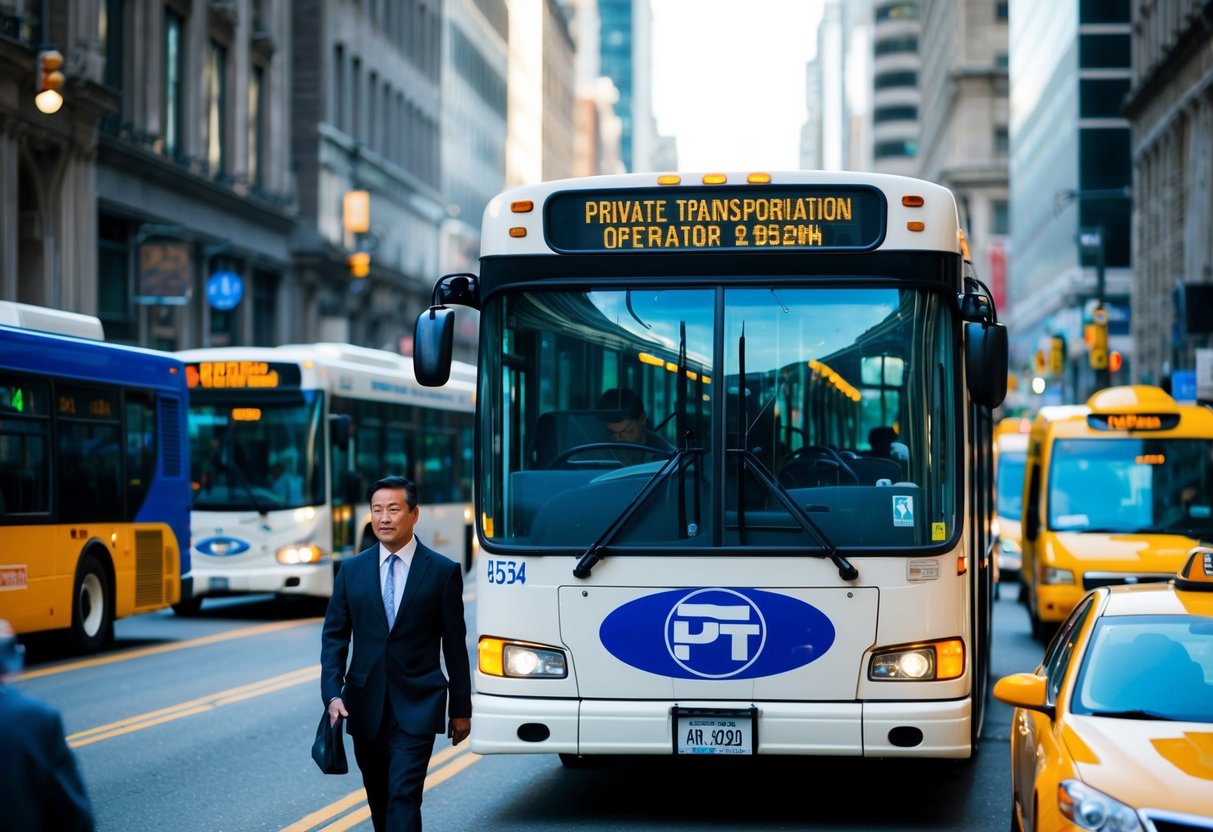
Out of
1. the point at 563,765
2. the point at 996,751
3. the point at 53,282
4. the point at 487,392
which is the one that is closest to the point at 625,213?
the point at 487,392

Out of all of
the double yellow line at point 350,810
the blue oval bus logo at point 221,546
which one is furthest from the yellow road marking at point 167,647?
the double yellow line at point 350,810

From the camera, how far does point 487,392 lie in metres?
9.55

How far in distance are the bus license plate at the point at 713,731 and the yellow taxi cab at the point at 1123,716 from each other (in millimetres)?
1251

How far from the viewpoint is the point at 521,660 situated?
9.30 metres

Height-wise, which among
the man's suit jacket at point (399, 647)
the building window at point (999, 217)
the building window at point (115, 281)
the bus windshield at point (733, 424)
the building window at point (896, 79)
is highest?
the building window at point (896, 79)

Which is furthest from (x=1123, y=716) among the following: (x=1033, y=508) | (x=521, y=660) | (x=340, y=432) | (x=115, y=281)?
(x=115, y=281)

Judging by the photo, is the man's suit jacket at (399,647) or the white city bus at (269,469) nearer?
the man's suit jacket at (399,647)

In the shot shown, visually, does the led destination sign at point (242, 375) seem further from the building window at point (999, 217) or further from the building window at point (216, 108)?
the building window at point (999, 217)

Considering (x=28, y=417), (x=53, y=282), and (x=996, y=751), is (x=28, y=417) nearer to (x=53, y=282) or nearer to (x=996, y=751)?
(x=996, y=751)

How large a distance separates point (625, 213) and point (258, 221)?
4058cm

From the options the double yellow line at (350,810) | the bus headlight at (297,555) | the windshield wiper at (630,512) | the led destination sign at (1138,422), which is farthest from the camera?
the bus headlight at (297,555)

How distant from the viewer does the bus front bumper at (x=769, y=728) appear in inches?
353

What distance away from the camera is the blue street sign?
141 feet

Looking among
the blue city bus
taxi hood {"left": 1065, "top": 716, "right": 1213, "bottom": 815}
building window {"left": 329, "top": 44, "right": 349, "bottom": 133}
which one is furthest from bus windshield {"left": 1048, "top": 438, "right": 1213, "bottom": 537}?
building window {"left": 329, "top": 44, "right": 349, "bottom": 133}
